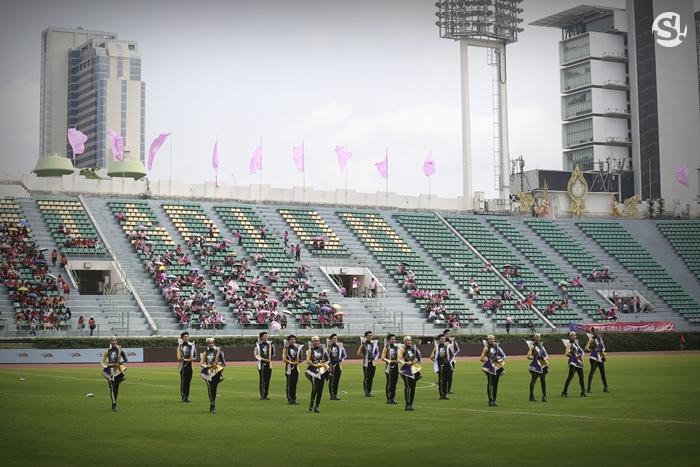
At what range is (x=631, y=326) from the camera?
75875 millimetres

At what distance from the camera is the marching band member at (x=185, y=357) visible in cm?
3250

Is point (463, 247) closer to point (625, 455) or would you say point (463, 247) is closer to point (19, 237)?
point (19, 237)

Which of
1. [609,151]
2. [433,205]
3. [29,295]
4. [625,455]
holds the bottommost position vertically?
[625,455]

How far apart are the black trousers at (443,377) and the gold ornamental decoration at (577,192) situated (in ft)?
217

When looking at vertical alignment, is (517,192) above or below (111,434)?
above

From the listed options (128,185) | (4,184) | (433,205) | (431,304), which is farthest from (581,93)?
(4,184)

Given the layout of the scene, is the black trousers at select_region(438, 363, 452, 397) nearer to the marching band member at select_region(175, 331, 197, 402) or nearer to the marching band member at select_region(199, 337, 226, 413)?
the marching band member at select_region(175, 331, 197, 402)

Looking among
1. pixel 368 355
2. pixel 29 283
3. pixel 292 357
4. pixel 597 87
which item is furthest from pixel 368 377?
pixel 597 87

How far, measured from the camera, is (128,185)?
8200cm

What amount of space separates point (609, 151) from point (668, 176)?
6.54 m

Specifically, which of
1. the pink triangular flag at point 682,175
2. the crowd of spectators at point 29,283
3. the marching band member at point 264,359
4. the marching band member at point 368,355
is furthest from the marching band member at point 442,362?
the pink triangular flag at point 682,175

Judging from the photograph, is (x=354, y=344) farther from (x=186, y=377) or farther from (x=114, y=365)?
(x=114, y=365)

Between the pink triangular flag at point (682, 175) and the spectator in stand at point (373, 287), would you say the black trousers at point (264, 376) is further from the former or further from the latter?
the pink triangular flag at point (682, 175)

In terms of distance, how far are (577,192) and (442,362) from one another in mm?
66999
